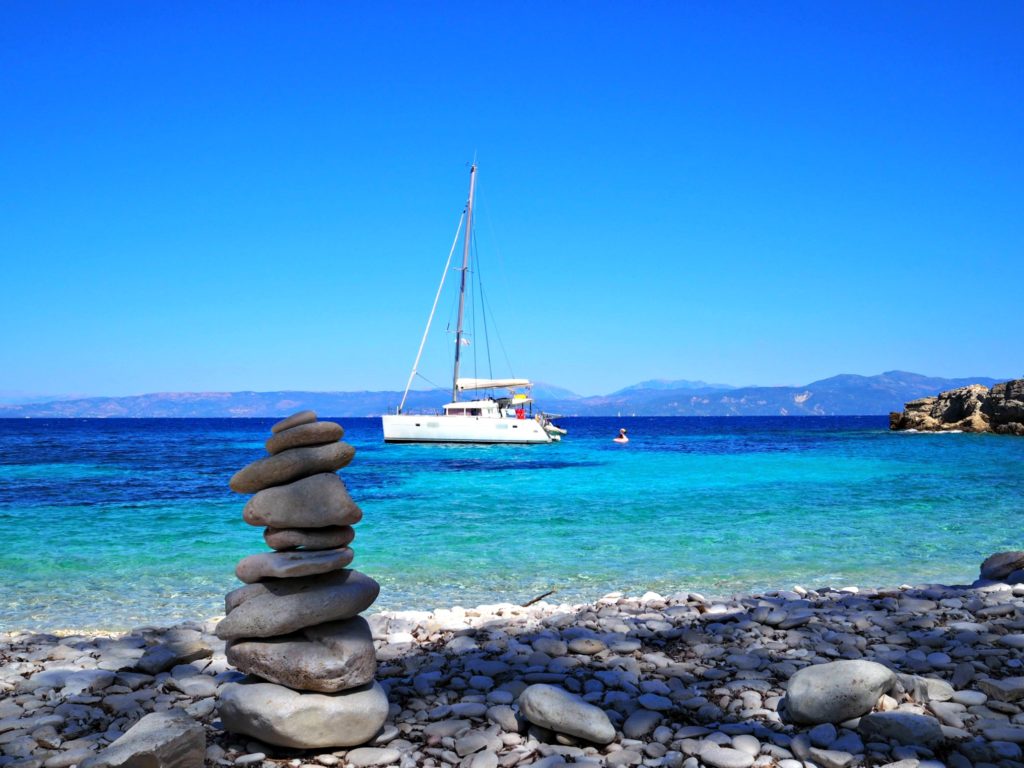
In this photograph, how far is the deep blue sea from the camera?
36.9ft

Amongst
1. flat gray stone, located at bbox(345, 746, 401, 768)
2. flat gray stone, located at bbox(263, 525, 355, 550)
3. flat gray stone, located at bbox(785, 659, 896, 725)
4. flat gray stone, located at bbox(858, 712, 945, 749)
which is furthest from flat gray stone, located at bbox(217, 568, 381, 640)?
flat gray stone, located at bbox(858, 712, 945, 749)

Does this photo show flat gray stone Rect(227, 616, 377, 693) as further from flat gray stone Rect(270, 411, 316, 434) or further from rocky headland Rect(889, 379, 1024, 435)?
rocky headland Rect(889, 379, 1024, 435)

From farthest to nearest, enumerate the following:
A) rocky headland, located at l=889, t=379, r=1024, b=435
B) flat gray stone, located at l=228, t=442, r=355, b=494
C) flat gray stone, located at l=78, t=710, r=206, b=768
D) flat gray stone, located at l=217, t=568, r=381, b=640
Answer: rocky headland, located at l=889, t=379, r=1024, b=435
flat gray stone, located at l=228, t=442, r=355, b=494
flat gray stone, located at l=217, t=568, r=381, b=640
flat gray stone, located at l=78, t=710, r=206, b=768

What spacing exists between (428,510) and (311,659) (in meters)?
15.6

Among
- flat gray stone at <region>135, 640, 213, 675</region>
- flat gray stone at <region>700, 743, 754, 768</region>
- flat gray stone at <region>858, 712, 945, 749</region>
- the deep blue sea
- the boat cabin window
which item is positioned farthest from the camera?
the boat cabin window

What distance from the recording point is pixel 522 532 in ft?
54.3

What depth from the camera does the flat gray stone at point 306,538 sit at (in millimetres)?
5281

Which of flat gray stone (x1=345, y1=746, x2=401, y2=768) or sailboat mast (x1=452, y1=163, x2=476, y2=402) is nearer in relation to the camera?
flat gray stone (x1=345, y1=746, x2=401, y2=768)

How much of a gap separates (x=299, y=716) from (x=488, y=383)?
1796 inches

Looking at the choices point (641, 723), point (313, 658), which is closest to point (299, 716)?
point (313, 658)

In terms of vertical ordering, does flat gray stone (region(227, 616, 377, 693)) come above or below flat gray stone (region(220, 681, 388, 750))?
above

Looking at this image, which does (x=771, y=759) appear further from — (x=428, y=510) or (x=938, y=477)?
(x=938, y=477)

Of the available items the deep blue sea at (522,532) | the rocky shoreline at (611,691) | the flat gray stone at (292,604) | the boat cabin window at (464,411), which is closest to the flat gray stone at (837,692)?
the rocky shoreline at (611,691)

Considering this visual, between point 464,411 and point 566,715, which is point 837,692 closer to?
point 566,715
